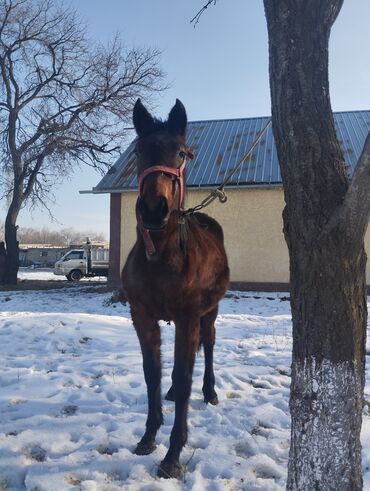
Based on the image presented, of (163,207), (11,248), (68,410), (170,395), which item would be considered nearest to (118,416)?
(68,410)

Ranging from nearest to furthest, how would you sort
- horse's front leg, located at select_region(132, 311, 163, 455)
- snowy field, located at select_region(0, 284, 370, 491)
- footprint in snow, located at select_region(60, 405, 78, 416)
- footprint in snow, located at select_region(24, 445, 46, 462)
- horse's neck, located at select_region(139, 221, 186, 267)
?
snowy field, located at select_region(0, 284, 370, 491) < horse's neck, located at select_region(139, 221, 186, 267) < footprint in snow, located at select_region(24, 445, 46, 462) < horse's front leg, located at select_region(132, 311, 163, 455) < footprint in snow, located at select_region(60, 405, 78, 416)

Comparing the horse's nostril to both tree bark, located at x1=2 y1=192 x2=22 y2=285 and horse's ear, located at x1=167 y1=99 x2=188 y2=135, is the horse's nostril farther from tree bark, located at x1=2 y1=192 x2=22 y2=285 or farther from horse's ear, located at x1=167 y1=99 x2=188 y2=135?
tree bark, located at x1=2 y1=192 x2=22 y2=285

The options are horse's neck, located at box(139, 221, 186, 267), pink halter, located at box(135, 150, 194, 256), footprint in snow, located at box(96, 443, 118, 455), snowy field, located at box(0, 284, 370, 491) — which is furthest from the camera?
footprint in snow, located at box(96, 443, 118, 455)

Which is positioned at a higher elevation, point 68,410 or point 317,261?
point 317,261

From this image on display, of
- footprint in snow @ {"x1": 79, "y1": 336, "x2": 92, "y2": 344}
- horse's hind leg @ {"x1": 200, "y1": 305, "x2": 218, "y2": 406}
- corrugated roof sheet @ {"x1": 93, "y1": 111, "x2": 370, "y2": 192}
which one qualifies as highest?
corrugated roof sheet @ {"x1": 93, "y1": 111, "x2": 370, "y2": 192}

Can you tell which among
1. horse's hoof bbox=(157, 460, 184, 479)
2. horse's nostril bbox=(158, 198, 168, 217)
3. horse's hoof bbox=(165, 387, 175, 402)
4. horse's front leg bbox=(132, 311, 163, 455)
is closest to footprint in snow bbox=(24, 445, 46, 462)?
horse's front leg bbox=(132, 311, 163, 455)

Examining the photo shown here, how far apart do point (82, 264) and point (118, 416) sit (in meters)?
25.5

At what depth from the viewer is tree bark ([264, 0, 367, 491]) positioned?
224cm

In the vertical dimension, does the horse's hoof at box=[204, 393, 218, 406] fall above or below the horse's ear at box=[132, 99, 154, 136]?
below

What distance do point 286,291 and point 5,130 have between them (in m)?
15.5

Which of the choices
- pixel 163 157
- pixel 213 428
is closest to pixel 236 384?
pixel 213 428

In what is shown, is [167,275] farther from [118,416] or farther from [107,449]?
[118,416]

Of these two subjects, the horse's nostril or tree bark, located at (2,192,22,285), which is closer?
the horse's nostril

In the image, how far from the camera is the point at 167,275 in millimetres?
3141
